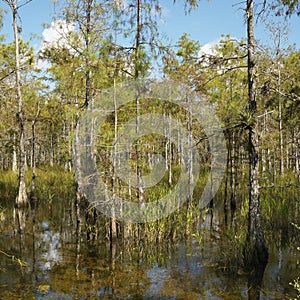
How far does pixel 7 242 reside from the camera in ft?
30.0

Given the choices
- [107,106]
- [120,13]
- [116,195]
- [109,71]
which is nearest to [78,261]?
[116,195]

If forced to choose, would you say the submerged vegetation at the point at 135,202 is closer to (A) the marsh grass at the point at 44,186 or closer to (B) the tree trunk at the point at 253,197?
(B) the tree trunk at the point at 253,197

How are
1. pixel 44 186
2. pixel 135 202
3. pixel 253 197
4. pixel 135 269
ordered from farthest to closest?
pixel 44 186 < pixel 135 202 < pixel 135 269 < pixel 253 197

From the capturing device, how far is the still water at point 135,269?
6145 millimetres

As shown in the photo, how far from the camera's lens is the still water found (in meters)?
6.14

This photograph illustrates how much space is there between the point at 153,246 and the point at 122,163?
7.43 ft

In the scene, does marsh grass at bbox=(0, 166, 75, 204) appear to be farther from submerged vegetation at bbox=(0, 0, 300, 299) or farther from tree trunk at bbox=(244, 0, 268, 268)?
tree trunk at bbox=(244, 0, 268, 268)

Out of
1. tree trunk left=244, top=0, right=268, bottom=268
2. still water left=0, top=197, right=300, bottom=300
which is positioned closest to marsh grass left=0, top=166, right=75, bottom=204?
still water left=0, top=197, right=300, bottom=300

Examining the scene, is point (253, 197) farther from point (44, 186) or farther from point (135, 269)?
point (44, 186)

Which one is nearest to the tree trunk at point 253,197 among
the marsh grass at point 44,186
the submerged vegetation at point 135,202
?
the submerged vegetation at point 135,202

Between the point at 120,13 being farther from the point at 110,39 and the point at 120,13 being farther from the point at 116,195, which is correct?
the point at 116,195

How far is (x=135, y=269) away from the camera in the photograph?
727 cm

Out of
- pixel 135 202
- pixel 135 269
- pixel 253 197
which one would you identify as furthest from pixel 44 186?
pixel 253 197

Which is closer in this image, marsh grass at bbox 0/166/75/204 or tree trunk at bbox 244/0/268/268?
tree trunk at bbox 244/0/268/268
